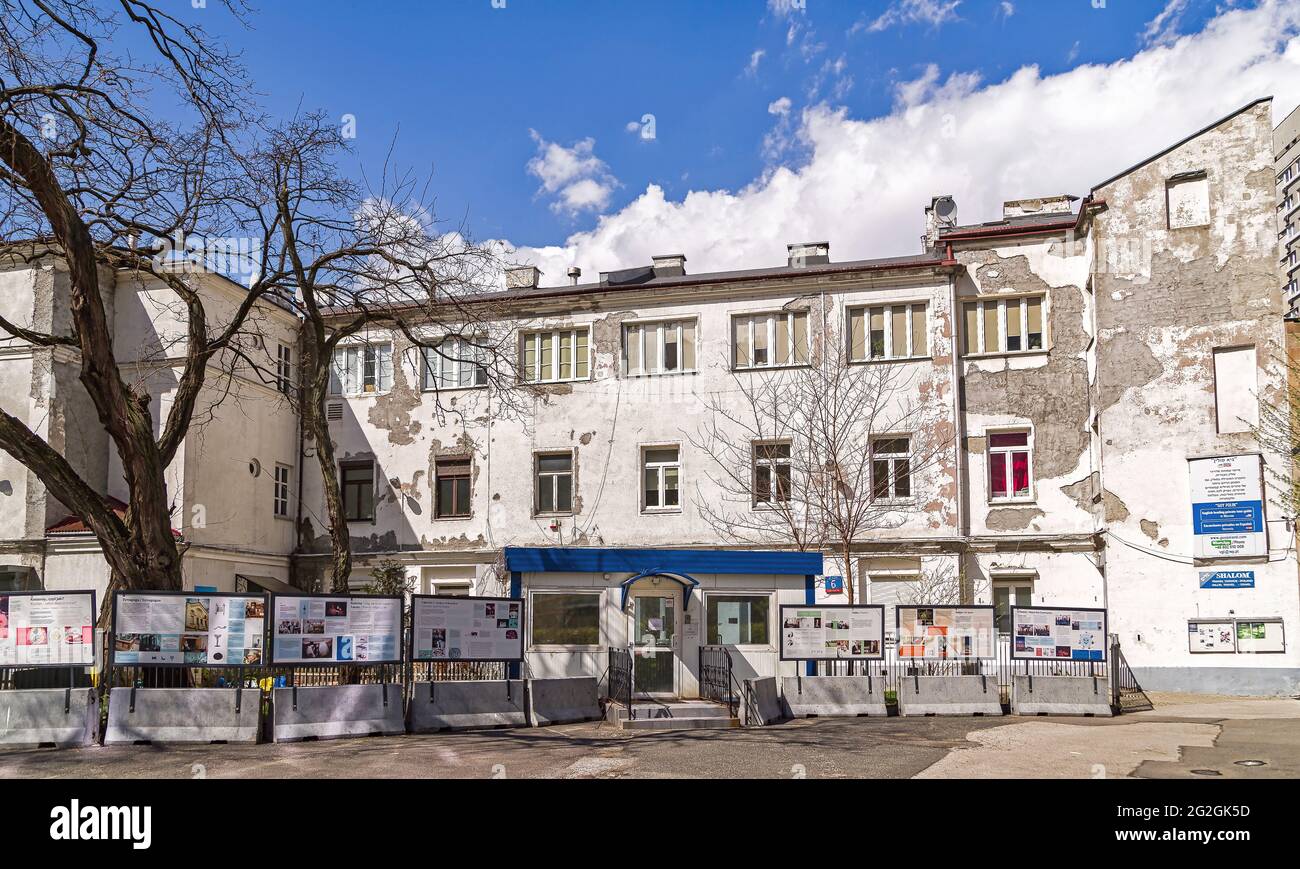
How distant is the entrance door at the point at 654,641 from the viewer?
67.2ft

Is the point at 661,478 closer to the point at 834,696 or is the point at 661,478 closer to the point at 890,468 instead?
the point at 890,468

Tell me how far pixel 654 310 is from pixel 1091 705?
16.2 meters

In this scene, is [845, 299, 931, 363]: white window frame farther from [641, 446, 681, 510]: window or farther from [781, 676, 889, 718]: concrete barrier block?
[781, 676, 889, 718]: concrete barrier block

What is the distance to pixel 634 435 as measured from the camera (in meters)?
30.6

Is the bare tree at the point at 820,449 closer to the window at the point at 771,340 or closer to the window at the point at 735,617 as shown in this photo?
the window at the point at 771,340

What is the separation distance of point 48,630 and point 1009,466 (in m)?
22.0

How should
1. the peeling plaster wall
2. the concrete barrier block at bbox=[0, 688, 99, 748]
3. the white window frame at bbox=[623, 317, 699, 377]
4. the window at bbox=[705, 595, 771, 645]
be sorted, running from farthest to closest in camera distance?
the white window frame at bbox=[623, 317, 699, 377] → the peeling plaster wall → the window at bbox=[705, 595, 771, 645] → the concrete barrier block at bbox=[0, 688, 99, 748]

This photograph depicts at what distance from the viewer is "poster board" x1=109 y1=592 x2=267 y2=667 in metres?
15.0

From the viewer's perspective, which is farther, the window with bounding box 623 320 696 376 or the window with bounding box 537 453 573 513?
the window with bounding box 537 453 573 513

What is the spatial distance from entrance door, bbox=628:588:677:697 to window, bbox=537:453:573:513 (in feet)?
32.8

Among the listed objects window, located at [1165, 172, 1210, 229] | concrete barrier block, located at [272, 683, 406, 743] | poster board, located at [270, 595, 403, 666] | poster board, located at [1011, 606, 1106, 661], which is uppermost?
window, located at [1165, 172, 1210, 229]

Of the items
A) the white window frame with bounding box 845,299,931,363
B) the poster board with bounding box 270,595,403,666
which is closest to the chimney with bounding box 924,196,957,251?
the white window frame with bounding box 845,299,931,363

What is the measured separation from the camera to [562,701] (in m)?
17.7

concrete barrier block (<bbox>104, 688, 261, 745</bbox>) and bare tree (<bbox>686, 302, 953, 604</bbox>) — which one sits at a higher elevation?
bare tree (<bbox>686, 302, 953, 604</bbox>)
